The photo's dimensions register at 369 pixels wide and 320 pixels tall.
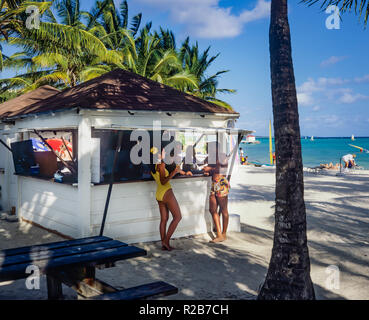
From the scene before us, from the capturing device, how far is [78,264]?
373 cm

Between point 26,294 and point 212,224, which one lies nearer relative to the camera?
point 26,294

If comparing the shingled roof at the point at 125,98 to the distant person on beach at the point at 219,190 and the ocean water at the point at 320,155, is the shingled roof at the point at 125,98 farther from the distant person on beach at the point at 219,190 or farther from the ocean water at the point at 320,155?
the ocean water at the point at 320,155

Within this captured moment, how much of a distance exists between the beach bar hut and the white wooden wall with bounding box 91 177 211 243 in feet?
0.06

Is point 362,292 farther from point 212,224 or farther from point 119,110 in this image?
point 119,110

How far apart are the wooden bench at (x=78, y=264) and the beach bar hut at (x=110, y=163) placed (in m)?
2.51

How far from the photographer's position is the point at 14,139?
9.71 meters

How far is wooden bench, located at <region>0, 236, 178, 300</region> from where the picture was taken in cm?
344

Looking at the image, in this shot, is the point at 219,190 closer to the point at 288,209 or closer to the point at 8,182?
the point at 288,209

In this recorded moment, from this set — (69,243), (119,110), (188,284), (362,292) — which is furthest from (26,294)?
(362,292)

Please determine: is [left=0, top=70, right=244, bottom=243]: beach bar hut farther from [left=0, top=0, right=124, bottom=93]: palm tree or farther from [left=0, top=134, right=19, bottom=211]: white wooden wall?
[left=0, top=0, right=124, bottom=93]: palm tree

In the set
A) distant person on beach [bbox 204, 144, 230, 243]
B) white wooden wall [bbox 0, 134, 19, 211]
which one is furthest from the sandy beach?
white wooden wall [bbox 0, 134, 19, 211]

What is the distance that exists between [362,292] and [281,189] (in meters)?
2.16

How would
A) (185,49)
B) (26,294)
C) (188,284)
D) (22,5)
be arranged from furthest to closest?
(185,49)
(22,5)
(188,284)
(26,294)

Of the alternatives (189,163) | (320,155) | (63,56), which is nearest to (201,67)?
(63,56)
